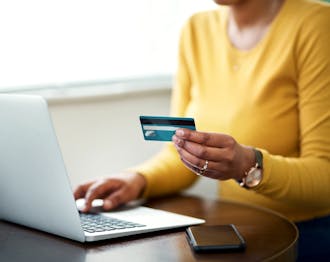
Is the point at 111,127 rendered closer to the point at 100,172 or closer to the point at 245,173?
the point at 100,172

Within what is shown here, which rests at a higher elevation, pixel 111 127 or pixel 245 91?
pixel 245 91

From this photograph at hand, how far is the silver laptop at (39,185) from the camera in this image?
41.3 inches

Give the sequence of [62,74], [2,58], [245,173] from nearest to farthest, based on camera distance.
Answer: [245,173] < [2,58] < [62,74]

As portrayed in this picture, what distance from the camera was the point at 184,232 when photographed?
1179mm

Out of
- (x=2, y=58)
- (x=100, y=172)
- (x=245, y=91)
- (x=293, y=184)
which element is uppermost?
(x=2, y=58)

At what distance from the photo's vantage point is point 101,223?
1.21 meters

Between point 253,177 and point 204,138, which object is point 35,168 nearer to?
point 204,138

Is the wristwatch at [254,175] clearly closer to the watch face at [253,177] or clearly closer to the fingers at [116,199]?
the watch face at [253,177]

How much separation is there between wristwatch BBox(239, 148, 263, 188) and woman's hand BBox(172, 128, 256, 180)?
0.02 m

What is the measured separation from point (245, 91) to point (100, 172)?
22.3 inches

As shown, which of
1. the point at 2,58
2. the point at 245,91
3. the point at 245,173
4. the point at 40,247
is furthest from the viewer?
the point at 2,58

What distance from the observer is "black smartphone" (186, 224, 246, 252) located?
1062mm

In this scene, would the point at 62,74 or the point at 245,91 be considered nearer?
the point at 245,91

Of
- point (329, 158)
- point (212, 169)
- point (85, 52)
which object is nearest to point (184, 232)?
point (212, 169)
